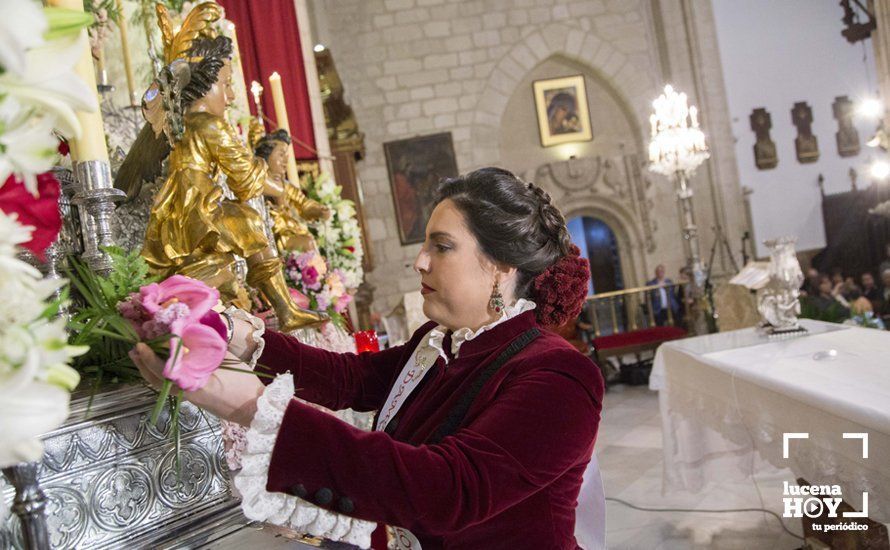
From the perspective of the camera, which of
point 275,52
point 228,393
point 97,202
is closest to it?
point 228,393

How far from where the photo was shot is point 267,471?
1.07 meters

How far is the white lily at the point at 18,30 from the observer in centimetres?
46

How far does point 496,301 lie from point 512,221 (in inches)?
7.4

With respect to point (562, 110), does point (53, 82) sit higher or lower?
lower

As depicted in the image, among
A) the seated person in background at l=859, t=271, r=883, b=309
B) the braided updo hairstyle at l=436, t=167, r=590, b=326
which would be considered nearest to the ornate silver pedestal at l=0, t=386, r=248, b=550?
the braided updo hairstyle at l=436, t=167, r=590, b=326

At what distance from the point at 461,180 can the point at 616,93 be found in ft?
39.9

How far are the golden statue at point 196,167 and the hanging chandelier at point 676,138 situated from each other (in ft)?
16.8

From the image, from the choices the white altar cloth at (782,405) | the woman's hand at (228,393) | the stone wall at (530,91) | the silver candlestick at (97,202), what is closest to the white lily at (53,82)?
the woman's hand at (228,393)

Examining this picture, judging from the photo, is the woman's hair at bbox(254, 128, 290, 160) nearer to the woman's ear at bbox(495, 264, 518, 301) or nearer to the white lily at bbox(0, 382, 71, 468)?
the woman's ear at bbox(495, 264, 518, 301)

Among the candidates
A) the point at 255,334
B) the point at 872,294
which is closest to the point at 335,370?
the point at 255,334

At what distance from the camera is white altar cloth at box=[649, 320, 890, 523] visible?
2.22 metres

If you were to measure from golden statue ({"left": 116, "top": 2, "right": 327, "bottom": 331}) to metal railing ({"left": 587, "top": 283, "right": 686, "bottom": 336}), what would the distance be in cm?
832

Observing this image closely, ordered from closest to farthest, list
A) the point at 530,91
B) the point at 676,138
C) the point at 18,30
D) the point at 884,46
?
the point at 18,30
the point at 676,138
the point at 884,46
the point at 530,91

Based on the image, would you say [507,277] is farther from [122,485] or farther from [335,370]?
[122,485]
